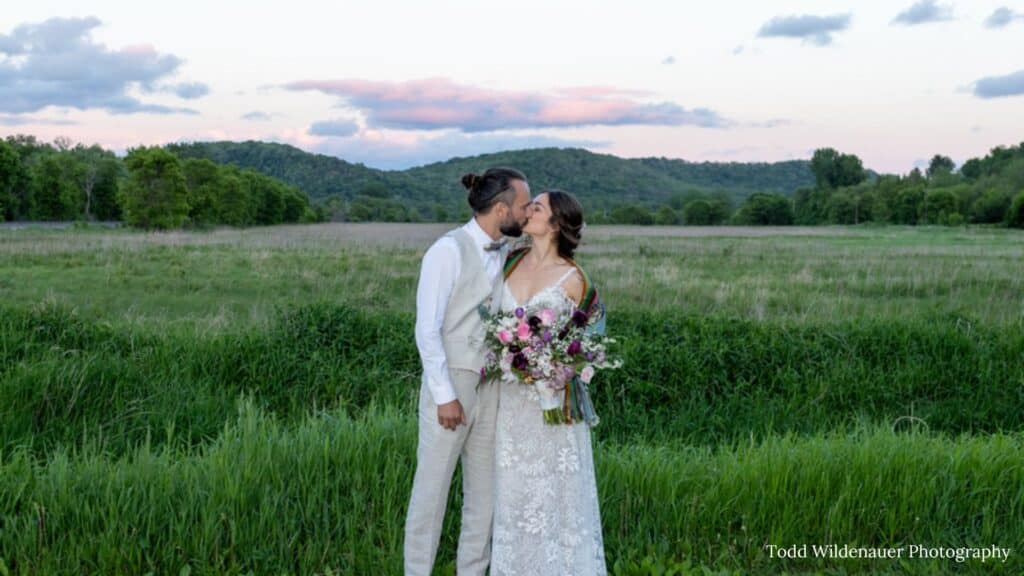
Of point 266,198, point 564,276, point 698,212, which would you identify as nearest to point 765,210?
point 698,212

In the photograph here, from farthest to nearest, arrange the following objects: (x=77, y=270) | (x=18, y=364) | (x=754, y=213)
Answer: (x=754, y=213)
(x=77, y=270)
(x=18, y=364)

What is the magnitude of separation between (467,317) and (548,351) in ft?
1.48

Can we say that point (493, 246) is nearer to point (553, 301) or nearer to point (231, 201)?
point (553, 301)

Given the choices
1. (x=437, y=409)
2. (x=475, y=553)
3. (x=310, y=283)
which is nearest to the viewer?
(x=437, y=409)

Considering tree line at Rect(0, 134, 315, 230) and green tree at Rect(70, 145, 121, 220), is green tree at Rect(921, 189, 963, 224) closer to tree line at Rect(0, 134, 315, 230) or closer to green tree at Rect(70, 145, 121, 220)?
tree line at Rect(0, 134, 315, 230)

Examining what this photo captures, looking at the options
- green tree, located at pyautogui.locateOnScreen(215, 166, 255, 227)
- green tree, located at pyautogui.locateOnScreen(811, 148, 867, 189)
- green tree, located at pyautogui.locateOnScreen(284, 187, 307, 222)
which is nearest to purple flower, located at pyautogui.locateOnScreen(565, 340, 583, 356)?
green tree, located at pyautogui.locateOnScreen(215, 166, 255, 227)

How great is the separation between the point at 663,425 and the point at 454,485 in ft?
13.8

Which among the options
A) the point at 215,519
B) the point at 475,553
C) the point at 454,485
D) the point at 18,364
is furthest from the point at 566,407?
the point at 18,364

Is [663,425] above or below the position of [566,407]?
below

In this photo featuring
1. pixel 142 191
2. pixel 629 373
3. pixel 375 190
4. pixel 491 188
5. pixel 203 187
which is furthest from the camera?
pixel 375 190

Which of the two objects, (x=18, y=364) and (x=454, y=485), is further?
(x=18, y=364)

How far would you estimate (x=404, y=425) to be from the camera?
597cm

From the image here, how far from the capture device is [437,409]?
3.87 metres

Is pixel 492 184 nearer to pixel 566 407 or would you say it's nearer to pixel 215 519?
pixel 566 407
